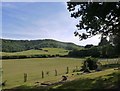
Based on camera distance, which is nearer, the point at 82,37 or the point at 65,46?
the point at 82,37

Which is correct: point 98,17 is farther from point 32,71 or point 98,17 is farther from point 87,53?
→ point 87,53

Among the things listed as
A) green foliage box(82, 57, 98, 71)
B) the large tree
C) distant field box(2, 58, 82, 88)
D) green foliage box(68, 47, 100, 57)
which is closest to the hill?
green foliage box(68, 47, 100, 57)

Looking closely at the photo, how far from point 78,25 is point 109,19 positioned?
280 centimetres

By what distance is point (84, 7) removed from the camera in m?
22.8

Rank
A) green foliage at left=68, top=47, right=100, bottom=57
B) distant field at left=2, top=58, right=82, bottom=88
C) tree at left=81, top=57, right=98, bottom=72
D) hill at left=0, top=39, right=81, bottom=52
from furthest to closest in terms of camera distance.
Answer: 1. hill at left=0, top=39, right=81, bottom=52
2. green foliage at left=68, top=47, right=100, bottom=57
3. tree at left=81, top=57, right=98, bottom=72
4. distant field at left=2, top=58, right=82, bottom=88

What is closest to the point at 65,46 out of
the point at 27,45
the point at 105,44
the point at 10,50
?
the point at 27,45

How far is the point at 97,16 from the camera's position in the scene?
867 inches

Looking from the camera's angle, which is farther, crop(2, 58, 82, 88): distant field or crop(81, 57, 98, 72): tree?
crop(81, 57, 98, 72): tree

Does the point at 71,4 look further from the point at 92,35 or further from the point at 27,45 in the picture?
the point at 27,45

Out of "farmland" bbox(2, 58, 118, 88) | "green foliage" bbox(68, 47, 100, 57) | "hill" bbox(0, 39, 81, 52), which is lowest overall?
"farmland" bbox(2, 58, 118, 88)

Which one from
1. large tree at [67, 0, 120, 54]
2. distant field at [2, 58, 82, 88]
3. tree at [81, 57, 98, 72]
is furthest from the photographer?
tree at [81, 57, 98, 72]

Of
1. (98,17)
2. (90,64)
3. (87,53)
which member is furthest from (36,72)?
(87,53)

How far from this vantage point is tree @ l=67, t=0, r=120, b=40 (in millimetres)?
21172

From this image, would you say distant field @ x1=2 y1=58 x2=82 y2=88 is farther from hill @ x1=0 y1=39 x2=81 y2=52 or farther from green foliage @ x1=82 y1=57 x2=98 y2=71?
hill @ x1=0 y1=39 x2=81 y2=52
